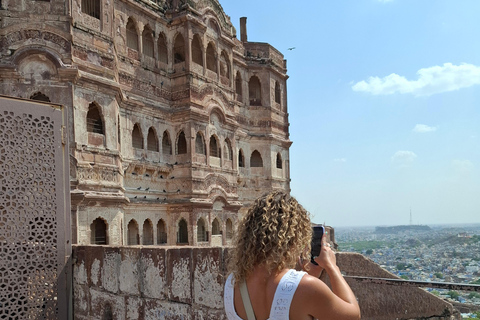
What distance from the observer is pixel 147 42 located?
18.2 meters

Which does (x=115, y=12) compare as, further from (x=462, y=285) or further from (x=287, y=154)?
(x=462, y=285)

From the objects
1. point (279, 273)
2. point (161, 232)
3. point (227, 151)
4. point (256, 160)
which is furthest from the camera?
point (256, 160)

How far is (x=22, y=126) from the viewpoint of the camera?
20.2ft

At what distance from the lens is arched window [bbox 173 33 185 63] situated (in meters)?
19.7

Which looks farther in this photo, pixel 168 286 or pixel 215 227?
pixel 215 227

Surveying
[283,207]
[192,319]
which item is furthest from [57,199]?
[283,207]

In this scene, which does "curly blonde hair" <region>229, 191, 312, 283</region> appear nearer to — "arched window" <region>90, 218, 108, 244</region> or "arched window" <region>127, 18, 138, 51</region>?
"arched window" <region>90, 218, 108, 244</region>

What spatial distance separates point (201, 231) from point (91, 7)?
9.92 m

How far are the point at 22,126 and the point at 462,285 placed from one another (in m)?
5.87

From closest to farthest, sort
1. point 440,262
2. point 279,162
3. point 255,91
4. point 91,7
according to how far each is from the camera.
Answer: point 91,7, point 255,91, point 279,162, point 440,262

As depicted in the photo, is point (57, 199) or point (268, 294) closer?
point (268, 294)

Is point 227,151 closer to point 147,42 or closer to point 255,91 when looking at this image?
point 255,91

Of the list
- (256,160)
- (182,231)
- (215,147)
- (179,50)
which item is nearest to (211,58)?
(179,50)

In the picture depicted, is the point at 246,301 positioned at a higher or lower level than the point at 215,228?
higher
